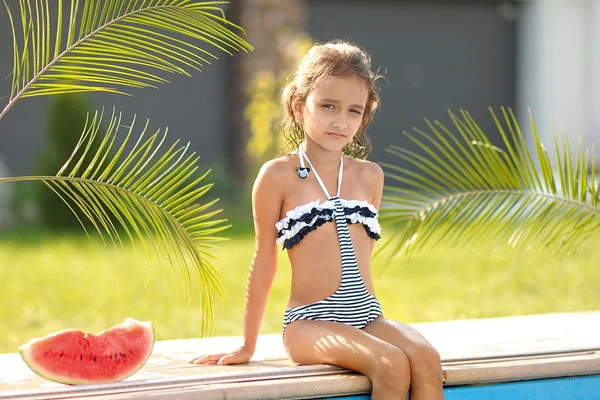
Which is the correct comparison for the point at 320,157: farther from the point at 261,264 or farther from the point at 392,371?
the point at 392,371

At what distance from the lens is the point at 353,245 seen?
3631 mm

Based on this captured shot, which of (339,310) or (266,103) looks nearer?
(339,310)

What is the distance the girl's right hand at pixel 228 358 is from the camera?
11.6ft

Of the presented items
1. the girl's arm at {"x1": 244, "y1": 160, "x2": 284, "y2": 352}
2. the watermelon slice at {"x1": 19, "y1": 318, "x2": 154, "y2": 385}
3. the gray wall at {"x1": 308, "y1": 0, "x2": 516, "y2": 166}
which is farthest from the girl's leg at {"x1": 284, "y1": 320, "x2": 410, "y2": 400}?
the gray wall at {"x1": 308, "y1": 0, "x2": 516, "y2": 166}

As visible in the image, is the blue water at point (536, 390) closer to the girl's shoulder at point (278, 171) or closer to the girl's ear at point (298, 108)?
the girl's shoulder at point (278, 171)

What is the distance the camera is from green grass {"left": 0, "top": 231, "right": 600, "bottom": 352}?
6754mm

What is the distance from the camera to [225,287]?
6.77 m

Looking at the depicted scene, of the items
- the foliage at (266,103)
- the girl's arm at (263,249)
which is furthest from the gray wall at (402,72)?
the girl's arm at (263,249)

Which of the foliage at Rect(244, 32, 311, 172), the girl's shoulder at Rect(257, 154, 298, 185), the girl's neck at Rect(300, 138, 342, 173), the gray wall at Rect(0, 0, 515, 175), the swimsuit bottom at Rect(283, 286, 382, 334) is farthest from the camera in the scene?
the gray wall at Rect(0, 0, 515, 175)

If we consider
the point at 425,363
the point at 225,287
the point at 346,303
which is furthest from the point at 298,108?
the point at 225,287

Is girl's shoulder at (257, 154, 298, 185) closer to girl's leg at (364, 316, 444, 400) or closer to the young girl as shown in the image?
the young girl

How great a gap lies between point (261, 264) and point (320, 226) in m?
0.27

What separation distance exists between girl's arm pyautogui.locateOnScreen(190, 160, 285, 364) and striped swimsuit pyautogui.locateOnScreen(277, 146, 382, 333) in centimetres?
6

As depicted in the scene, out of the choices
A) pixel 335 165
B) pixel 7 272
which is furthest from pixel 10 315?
pixel 335 165
